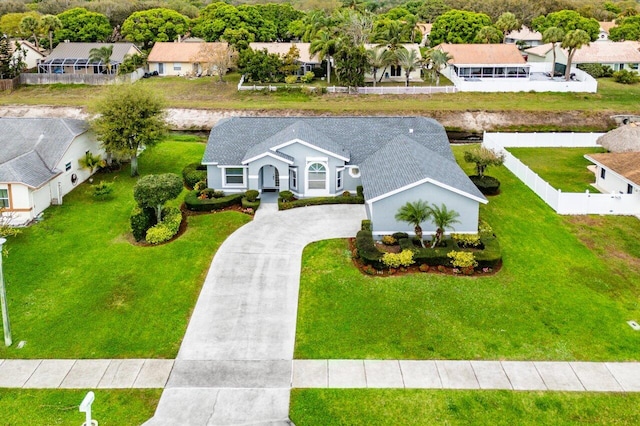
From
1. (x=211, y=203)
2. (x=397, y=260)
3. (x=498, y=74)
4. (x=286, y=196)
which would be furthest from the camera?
(x=498, y=74)

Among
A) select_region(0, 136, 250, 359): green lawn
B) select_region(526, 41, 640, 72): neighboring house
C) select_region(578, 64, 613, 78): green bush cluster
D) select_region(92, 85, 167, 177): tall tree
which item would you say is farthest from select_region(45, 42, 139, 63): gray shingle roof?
select_region(578, 64, 613, 78): green bush cluster

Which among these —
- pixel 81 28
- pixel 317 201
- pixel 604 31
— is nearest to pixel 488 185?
pixel 317 201

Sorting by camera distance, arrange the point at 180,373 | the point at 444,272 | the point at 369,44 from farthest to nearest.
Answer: the point at 369,44, the point at 444,272, the point at 180,373

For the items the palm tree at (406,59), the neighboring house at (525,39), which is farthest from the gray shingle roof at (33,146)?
the neighboring house at (525,39)

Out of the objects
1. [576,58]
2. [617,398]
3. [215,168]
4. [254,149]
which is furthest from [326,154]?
[576,58]

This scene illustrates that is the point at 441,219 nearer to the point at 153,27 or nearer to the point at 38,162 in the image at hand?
the point at 38,162

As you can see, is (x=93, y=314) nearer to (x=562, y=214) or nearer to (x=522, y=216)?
(x=522, y=216)

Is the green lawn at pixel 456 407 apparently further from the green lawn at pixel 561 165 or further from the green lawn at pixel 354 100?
the green lawn at pixel 354 100
